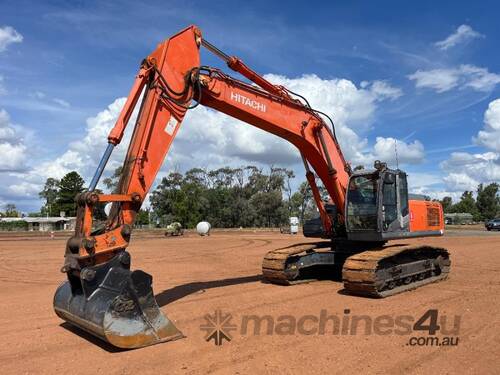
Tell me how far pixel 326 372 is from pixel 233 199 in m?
79.3

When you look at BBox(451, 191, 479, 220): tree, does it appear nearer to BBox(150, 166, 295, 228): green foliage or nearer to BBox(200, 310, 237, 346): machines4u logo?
BBox(150, 166, 295, 228): green foliage

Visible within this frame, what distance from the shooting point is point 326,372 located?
17.7 feet

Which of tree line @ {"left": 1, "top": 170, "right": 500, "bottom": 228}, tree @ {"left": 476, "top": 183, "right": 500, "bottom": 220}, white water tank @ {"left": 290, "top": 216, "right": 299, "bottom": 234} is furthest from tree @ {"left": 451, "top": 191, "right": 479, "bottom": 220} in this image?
white water tank @ {"left": 290, "top": 216, "right": 299, "bottom": 234}

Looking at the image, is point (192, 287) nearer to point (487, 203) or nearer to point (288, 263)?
Result: point (288, 263)

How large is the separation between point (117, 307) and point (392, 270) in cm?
624

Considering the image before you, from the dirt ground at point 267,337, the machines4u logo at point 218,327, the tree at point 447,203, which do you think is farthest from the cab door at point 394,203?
the tree at point 447,203

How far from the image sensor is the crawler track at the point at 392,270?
9648mm

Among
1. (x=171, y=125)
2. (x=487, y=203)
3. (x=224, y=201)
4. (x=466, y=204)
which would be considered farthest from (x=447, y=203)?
(x=171, y=125)

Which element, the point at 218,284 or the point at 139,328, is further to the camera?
the point at 218,284

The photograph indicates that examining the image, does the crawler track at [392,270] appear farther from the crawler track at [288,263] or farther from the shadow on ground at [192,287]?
the shadow on ground at [192,287]

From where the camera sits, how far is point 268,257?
38.7ft

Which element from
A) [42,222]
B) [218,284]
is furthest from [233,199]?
[218,284]

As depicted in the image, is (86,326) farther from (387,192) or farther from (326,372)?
(387,192)

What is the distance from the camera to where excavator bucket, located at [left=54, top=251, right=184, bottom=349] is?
626 cm
